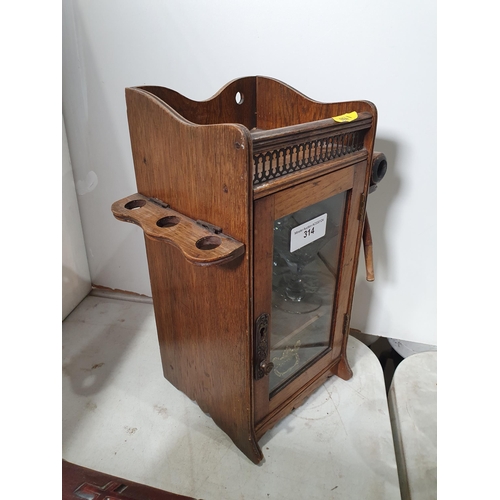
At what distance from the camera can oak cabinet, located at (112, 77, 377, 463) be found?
2.15ft

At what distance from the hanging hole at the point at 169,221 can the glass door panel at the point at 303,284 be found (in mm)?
189

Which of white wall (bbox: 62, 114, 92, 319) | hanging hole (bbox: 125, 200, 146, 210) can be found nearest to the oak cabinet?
hanging hole (bbox: 125, 200, 146, 210)

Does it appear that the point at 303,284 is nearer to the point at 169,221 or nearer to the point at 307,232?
the point at 307,232

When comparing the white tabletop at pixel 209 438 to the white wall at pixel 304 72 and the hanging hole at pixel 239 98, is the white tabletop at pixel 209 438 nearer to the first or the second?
the white wall at pixel 304 72

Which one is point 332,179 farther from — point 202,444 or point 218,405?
point 202,444

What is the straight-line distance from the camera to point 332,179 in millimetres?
763

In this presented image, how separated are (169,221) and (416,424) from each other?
0.83 meters

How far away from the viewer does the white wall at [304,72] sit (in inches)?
36.6

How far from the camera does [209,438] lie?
3.19 ft

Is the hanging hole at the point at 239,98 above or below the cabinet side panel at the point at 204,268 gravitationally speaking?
above

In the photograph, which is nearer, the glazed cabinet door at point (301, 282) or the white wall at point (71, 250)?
the glazed cabinet door at point (301, 282)

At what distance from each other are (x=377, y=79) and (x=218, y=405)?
34.0 inches

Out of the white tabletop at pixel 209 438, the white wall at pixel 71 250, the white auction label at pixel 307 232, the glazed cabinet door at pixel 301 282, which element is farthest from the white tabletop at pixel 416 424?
the white wall at pixel 71 250

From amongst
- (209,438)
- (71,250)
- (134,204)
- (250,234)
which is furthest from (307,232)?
(71,250)
